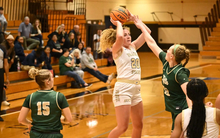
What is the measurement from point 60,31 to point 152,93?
171 inches

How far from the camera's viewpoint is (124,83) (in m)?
3.61

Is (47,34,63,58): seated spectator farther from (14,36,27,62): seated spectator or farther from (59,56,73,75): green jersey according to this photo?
(14,36,27,62): seated spectator

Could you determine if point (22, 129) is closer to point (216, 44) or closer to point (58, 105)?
point (58, 105)

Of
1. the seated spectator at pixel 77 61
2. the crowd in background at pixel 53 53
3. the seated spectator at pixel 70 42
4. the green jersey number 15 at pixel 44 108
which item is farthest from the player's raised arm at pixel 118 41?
the seated spectator at pixel 70 42

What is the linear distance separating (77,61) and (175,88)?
24.0ft

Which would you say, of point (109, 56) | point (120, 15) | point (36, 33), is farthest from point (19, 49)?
point (120, 15)

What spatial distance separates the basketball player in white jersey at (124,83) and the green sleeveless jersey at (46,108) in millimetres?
851

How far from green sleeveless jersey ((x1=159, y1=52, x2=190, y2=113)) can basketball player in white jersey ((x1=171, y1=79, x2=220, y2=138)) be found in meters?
0.89

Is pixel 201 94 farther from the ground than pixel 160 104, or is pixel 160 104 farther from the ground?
pixel 201 94

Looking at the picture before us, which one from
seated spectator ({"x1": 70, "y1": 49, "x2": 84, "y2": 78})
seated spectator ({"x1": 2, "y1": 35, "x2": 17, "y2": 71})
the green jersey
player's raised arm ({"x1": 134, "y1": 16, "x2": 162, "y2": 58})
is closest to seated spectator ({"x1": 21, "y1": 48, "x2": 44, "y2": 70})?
seated spectator ({"x1": 2, "y1": 35, "x2": 17, "y2": 71})

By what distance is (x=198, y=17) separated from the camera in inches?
A: 888

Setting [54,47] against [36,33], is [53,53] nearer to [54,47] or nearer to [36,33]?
[54,47]

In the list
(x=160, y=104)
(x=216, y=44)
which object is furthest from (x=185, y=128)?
(x=216, y=44)

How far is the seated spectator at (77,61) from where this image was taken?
9.87 meters
